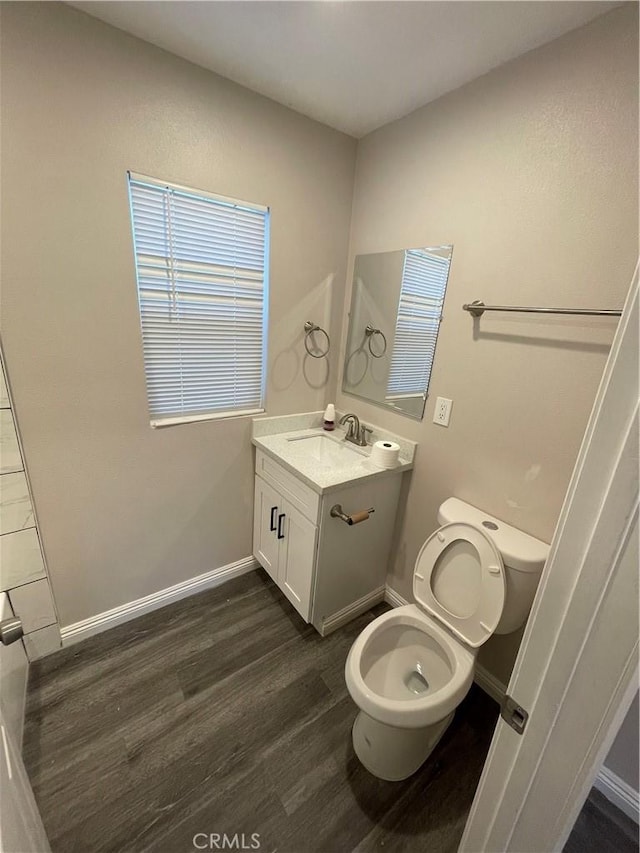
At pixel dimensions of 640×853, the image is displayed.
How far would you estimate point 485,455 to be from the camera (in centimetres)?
142

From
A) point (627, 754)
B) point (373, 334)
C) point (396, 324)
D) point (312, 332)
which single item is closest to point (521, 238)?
point (396, 324)

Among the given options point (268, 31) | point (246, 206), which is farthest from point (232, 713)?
point (268, 31)

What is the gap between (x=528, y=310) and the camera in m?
1.17

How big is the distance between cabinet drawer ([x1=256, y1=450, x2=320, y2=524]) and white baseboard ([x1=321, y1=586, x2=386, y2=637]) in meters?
0.63

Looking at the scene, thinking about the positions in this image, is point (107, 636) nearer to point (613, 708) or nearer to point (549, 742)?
point (549, 742)

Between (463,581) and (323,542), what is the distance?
58 centimetres

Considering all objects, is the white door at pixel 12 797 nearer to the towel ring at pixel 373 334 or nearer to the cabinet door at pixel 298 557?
the cabinet door at pixel 298 557

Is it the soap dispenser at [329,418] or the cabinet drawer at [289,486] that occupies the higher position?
the soap dispenser at [329,418]

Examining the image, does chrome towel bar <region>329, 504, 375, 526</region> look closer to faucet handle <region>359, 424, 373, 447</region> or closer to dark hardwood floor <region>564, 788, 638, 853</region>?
faucet handle <region>359, 424, 373, 447</region>

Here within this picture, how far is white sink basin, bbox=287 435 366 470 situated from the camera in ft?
5.55

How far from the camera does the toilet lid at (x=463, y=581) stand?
1.23 metres

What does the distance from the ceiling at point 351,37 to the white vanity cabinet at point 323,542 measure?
5.18 feet

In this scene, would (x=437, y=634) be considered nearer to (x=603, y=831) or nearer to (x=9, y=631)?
(x=603, y=831)

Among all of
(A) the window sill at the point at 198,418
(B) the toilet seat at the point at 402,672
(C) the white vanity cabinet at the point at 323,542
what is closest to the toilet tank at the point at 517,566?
(B) the toilet seat at the point at 402,672
